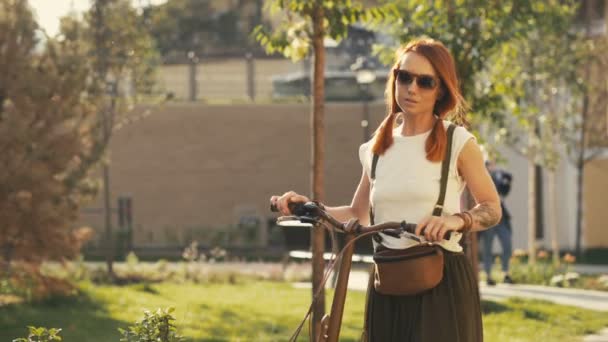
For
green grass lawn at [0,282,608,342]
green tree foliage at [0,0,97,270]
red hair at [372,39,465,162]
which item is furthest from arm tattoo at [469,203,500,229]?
green tree foliage at [0,0,97,270]

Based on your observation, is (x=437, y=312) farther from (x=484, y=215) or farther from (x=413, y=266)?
(x=484, y=215)

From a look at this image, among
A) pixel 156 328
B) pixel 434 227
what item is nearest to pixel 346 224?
pixel 434 227

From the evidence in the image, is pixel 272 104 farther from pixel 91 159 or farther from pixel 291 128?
pixel 91 159

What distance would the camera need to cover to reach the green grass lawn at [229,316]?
1198 cm

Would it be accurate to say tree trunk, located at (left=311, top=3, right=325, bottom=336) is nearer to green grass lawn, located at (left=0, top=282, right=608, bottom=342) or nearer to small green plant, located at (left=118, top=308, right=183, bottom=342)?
green grass lawn, located at (left=0, top=282, right=608, bottom=342)

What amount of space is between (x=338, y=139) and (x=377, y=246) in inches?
1045

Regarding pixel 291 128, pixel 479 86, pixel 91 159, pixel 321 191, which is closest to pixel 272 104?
pixel 291 128

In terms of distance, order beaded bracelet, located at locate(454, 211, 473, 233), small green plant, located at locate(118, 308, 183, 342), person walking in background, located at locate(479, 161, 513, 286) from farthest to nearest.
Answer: person walking in background, located at locate(479, 161, 513, 286), small green plant, located at locate(118, 308, 183, 342), beaded bracelet, located at locate(454, 211, 473, 233)

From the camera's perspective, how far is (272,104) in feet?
104

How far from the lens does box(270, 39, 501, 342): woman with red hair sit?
521cm

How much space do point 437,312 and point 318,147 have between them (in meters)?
5.02

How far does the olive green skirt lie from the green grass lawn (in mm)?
5398

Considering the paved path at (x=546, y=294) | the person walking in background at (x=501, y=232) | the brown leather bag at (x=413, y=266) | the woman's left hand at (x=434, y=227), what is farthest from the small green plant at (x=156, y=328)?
the person walking in background at (x=501, y=232)

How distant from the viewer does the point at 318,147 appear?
33.3ft
